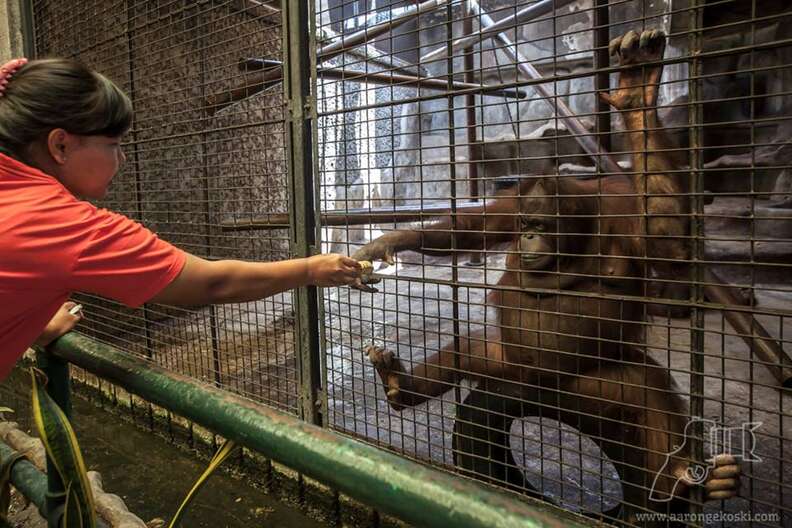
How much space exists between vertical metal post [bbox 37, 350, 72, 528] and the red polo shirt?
143mm

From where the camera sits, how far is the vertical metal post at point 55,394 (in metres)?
1.49

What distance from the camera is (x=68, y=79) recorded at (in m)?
1.33

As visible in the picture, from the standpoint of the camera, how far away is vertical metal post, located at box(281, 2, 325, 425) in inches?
102

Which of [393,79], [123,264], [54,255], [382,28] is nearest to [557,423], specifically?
[393,79]

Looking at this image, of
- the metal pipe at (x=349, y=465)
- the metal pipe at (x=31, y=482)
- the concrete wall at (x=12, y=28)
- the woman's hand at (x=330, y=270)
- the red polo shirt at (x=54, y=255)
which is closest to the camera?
the metal pipe at (x=349, y=465)

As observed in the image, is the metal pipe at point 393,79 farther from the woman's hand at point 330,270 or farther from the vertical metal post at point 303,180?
the woman's hand at point 330,270

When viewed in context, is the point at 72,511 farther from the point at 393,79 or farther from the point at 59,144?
the point at 393,79

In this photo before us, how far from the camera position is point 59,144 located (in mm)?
1376

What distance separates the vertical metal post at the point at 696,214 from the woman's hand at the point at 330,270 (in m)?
1.12

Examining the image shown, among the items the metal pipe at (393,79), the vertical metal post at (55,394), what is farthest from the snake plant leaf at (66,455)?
the metal pipe at (393,79)

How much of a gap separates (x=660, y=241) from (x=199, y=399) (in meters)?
1.76

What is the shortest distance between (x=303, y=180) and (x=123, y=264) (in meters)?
1.43

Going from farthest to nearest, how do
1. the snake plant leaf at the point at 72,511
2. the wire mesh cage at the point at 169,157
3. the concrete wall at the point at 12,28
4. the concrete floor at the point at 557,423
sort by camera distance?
the concrete wall at the point at 12,28
the wire mesh cage at the point at 169,157
the concrete floor at the point at 557,423
the snake plant leaf at the point at 72,511

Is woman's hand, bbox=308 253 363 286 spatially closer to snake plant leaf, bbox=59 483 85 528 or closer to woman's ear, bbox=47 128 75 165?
woman's ear, bbox=47 128 75 165
